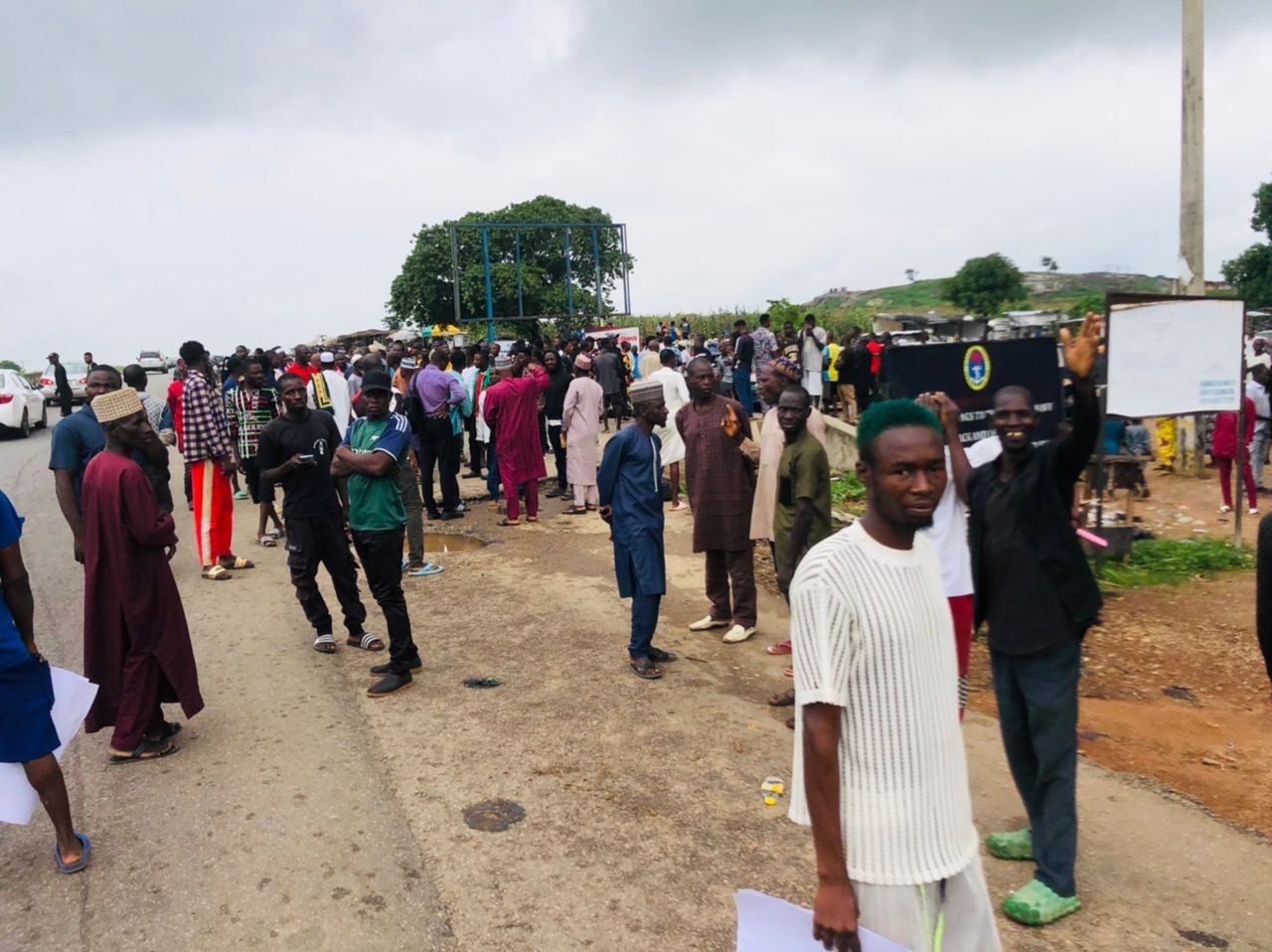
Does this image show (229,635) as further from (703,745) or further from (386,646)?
(703,745)

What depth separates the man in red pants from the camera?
8766 millimetres

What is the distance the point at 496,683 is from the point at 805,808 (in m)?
4.14

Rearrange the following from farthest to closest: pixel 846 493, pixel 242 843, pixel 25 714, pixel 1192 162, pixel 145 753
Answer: pixel 846 493
pixel 1192 162
pixel 145 753
pixel 242 843
pixel 25 714

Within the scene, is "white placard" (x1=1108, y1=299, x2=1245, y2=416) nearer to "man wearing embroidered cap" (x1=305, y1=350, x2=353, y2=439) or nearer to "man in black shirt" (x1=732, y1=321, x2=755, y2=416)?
"man wearing embroidered cap" (x1=305, y1=350, x2=353, y2=439)

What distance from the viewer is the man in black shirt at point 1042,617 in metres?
3.49

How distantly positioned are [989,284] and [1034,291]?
12071 mm

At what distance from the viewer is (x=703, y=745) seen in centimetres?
512

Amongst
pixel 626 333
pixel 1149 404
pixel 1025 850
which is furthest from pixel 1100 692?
pixel 626 333

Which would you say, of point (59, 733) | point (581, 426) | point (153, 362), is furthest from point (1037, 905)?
point (153, 362)

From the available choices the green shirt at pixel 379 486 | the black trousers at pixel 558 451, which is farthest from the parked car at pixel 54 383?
the green shirt at pixel 379 486

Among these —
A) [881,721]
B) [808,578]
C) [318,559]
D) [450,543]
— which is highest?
[808,578]

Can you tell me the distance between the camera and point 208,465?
8805 millimetres

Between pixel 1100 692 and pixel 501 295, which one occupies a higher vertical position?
pixel 501 295

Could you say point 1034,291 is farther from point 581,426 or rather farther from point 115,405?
point 115,405
